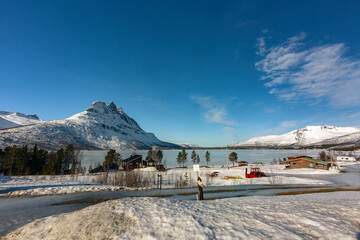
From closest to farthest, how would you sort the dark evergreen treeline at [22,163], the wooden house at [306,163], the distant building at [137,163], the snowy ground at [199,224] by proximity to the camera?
the snowy ground at [199,224]
the dark evergreen treeline at [22,163]
the wooden house at [306,163]
the distant building at [137,163]

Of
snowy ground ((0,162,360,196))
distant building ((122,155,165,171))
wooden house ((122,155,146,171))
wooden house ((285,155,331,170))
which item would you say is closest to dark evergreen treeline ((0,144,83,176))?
snowy ground ((0,162,360,196))

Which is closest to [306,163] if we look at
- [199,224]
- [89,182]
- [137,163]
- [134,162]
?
[137,163]

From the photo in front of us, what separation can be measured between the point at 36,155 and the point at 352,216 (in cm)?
7938

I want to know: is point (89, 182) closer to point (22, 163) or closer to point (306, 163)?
point (22, 163)

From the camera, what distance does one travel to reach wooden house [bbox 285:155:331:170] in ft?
208

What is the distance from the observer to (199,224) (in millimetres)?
8539

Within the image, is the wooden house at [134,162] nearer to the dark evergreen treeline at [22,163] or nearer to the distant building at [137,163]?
the distant building at [137,163]

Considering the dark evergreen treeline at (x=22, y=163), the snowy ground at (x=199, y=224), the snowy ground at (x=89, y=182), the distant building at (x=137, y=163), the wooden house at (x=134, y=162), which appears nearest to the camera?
the snowy ground at (x=199, y=224)

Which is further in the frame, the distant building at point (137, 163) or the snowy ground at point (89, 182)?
the distant building at point (137, 163)

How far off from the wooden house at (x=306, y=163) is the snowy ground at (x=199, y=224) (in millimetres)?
69132

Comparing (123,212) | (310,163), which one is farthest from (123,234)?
(310,163)

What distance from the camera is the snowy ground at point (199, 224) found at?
754 centimetres

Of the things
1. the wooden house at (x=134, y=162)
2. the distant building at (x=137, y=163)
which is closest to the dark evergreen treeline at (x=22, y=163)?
the distant building at (x=137, y=163)

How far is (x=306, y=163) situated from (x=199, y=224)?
7841 cm
